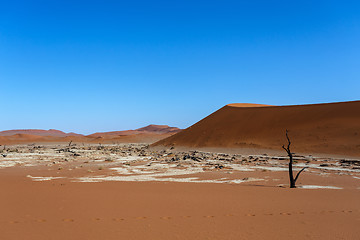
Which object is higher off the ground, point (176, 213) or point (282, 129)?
point (282, 129)

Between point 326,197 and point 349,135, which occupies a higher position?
point 349,135

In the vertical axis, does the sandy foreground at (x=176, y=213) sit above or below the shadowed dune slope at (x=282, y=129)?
below

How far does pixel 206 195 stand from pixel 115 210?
3.67m

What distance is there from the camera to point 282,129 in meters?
43.5

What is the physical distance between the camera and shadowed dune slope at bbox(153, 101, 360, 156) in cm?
3527

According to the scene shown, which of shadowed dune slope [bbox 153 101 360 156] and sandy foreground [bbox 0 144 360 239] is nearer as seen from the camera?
sandy foreground [bbox 0 144 360 239]

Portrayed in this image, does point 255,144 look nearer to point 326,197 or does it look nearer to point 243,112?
point 243,112

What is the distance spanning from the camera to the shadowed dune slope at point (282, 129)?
35.3 m

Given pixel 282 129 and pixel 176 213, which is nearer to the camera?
pixel 176 213

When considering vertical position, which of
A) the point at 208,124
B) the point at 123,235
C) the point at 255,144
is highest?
the point at 208,124

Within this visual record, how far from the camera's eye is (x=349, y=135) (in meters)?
35.4

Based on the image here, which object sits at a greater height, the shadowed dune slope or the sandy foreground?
the shadowed dune slope

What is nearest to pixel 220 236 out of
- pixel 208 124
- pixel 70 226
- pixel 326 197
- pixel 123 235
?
pixel 123 235

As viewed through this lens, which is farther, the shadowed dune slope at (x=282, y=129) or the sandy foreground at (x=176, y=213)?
the shadowed dune slope at (x=282, y=129)
